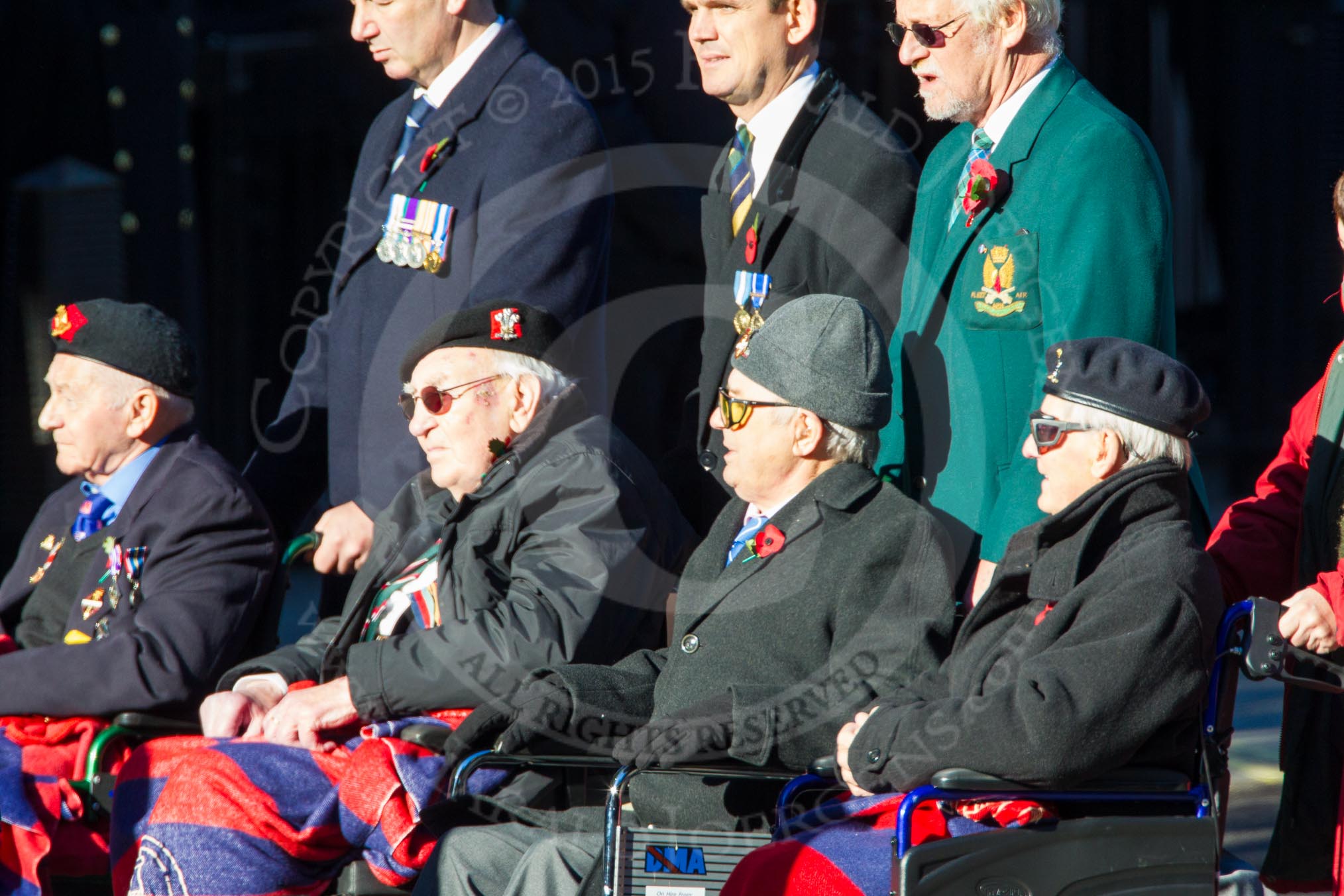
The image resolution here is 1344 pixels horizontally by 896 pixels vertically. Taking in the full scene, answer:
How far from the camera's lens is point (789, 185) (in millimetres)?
3580

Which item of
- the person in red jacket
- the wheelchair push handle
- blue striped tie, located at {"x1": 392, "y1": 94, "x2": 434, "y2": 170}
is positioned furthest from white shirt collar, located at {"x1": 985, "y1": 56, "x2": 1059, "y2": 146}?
blue striped tie, located at {"x1": 392, "y1": 94, "x2": 434, "y2": 170}

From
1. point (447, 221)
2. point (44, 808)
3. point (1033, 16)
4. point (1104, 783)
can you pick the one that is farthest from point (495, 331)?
point (1104, 783)

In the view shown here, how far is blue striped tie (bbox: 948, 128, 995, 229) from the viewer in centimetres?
326

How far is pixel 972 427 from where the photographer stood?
3.20m

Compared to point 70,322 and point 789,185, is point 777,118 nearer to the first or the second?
point 789,185

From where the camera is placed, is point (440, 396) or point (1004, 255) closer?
point (1004, 255)

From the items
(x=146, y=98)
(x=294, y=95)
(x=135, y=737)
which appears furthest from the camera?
(x=294, y=95)

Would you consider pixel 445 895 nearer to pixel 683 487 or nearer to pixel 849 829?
pixel 849 829

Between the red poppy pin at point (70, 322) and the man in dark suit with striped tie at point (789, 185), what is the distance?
1.42 meters

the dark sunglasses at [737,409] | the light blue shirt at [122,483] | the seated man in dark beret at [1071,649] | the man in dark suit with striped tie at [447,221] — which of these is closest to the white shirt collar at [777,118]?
the man in dark suit with striped tie at [447,221]

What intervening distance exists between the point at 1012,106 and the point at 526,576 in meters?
1.26

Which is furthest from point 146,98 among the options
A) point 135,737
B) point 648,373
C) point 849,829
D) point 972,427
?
point 849,829

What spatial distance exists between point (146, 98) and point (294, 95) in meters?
0.59

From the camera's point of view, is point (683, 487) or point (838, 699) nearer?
point (838, 699)
